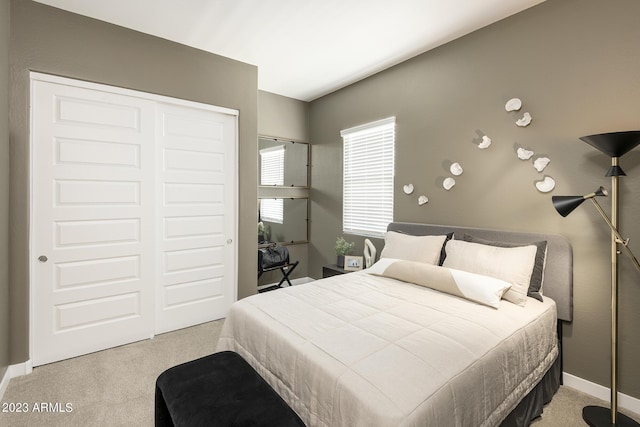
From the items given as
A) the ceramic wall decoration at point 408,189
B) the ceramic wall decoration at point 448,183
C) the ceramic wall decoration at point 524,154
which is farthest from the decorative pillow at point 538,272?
the ceramic wall decoration at point 408,189

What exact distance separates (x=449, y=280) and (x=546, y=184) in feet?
3.60

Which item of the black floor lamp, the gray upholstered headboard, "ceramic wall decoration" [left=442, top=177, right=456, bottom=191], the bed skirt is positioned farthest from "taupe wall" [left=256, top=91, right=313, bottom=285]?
the black floor lamp

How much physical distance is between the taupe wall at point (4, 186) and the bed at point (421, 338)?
1686mm

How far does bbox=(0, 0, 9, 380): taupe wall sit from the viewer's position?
2.21 m

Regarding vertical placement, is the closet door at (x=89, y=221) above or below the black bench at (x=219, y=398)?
above

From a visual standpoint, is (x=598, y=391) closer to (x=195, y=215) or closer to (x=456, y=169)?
(x=456, y=169)

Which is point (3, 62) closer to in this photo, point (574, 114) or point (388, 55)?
point (388, 55)

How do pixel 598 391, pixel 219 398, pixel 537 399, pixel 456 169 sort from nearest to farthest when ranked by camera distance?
pixel 219 398
pixel 537 399
pixel 598 391
pixel 456 169

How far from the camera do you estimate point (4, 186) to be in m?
2.27

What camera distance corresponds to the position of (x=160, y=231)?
10.3 feet

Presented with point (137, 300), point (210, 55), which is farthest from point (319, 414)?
point (210, 55)

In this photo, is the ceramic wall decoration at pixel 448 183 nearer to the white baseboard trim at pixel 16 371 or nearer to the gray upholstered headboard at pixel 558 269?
the gray upholstered headboard at pixel 558 269

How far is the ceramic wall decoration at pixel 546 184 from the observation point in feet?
7.79

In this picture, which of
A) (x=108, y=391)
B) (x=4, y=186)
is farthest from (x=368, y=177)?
(x=4, y=186)
